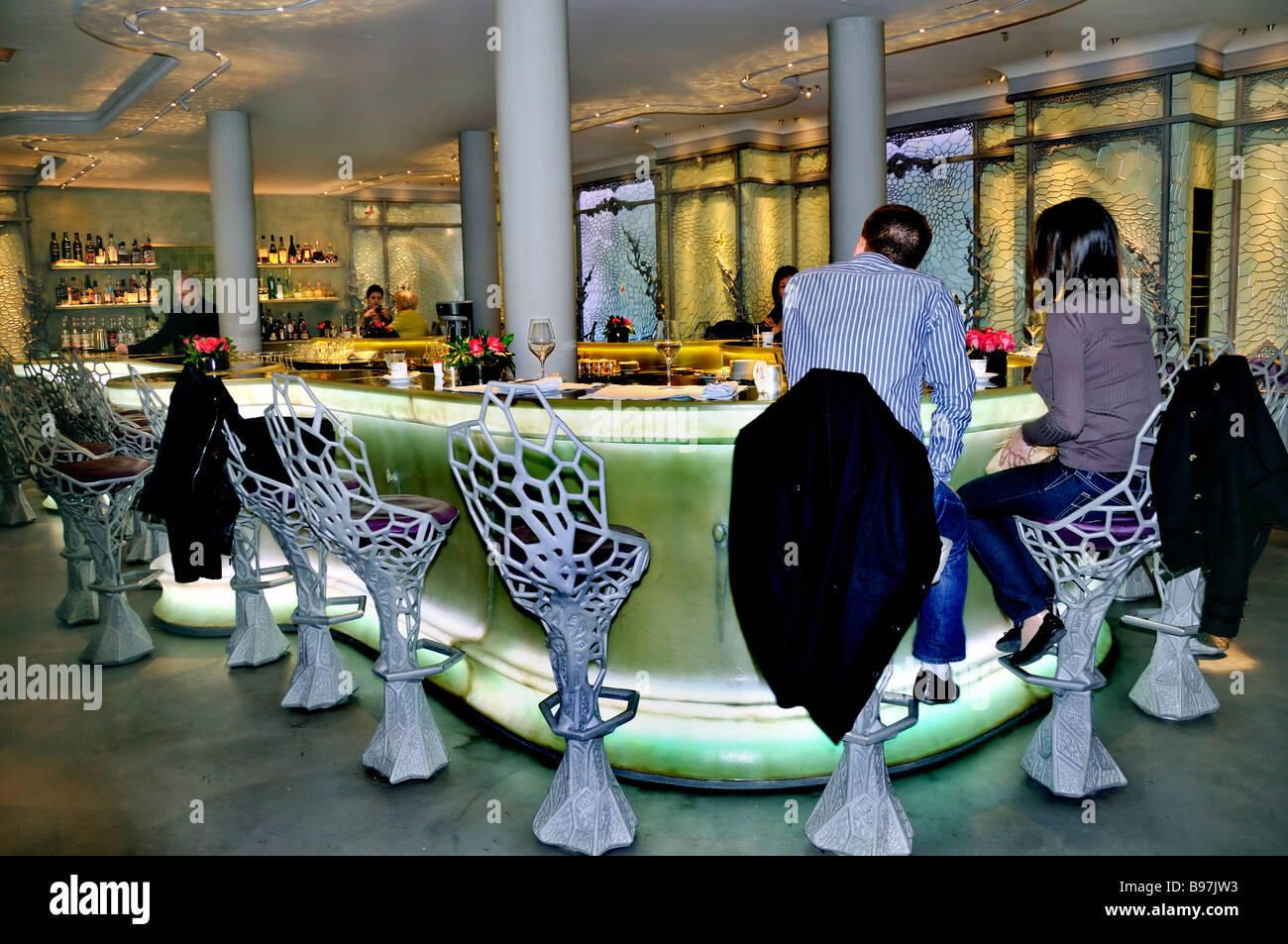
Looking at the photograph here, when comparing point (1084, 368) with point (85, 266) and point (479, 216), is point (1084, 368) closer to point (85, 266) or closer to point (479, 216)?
point (479, 216)

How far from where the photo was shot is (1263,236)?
690 centimetres

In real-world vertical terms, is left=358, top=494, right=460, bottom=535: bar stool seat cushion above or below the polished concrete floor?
above

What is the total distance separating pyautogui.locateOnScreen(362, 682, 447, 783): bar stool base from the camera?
10.5 ft

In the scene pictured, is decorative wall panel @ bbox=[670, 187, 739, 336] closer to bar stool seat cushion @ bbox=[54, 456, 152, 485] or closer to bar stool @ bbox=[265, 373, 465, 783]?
bar stool seat cushion @ bbox=[54, 456, 152, 485]

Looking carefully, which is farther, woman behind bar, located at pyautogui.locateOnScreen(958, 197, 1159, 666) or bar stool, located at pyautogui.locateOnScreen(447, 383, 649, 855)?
woman behind bar, located at pyautogui.locateOnScreen(958, 197, 1159, 666)

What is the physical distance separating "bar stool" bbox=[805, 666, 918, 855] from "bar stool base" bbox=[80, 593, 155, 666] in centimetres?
339

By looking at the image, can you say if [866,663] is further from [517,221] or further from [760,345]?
[760,345]

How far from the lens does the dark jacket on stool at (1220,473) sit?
8.51 feet

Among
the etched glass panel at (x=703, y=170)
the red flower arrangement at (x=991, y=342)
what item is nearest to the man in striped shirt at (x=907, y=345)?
the red flower arrangement at (x=991, y=342)

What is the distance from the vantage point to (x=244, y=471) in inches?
140

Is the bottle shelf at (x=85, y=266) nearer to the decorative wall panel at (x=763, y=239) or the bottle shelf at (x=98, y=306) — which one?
the bottle shelf at (x=98, y=306)

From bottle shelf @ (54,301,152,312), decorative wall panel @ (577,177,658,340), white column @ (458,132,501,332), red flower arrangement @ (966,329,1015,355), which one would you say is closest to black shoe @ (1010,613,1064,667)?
red flower arrangement @ (966,329,1015,355)

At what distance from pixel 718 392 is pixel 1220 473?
1447 millimetres

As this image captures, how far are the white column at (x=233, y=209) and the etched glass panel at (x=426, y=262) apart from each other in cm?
587
